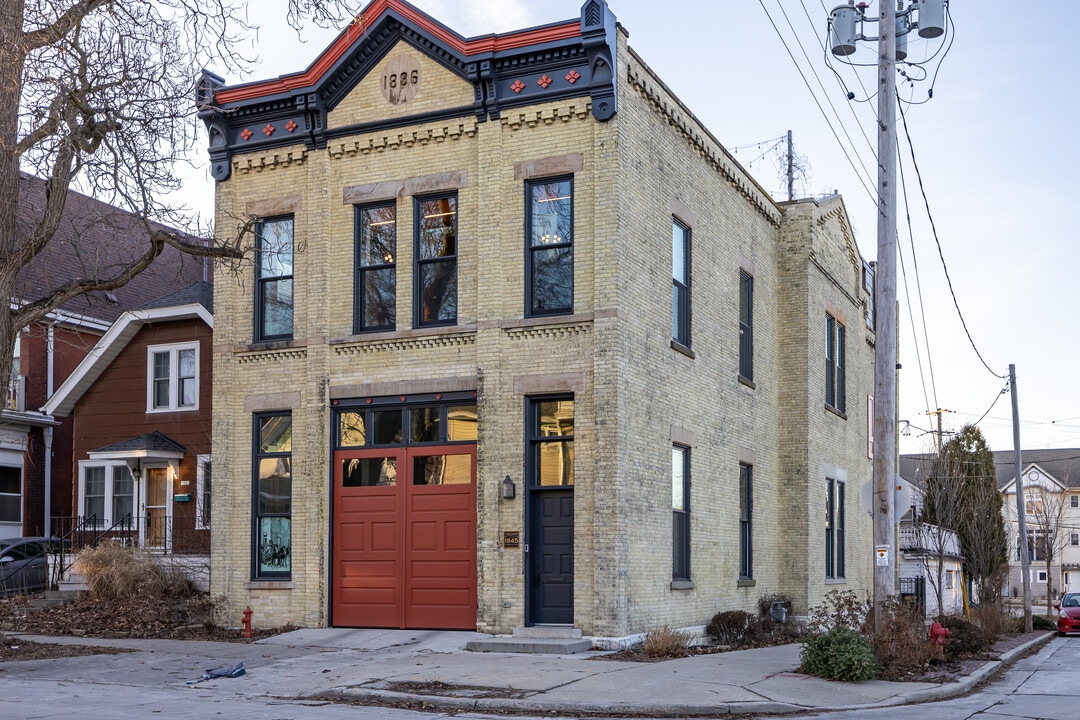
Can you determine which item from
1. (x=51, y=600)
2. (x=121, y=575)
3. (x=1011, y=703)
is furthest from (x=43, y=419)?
(x=1011, y=703)

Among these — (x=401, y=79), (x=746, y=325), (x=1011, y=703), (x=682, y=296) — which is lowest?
(x=1011, y=703)

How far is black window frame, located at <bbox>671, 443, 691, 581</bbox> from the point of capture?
20.5 m

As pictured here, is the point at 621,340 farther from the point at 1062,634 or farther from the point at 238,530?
the point at 1062,634

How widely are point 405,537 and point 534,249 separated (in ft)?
17.1

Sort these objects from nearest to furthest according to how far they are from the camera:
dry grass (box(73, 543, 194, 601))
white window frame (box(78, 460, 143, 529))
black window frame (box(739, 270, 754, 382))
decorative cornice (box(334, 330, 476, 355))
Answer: decorative cornice (box(334, 330, 476, 355)) → dry grass (box(73, 543, 194, 601)) → black window frame (box(739, 270, 754, 382)) → white window frame (box(78, 460, 143, 529))

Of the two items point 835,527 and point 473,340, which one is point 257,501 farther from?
point 835,527

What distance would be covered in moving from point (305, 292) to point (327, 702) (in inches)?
354

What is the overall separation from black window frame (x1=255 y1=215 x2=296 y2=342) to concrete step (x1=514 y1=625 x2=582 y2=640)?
689 cm

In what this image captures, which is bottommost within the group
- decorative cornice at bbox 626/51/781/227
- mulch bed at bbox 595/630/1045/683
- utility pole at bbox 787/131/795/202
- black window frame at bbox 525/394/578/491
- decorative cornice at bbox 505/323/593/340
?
mulch bed at bbox 595/630/1045/683

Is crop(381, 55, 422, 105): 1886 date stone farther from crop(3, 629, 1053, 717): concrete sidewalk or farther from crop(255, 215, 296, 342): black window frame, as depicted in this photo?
crop(3, 629, 1053, 717): concrete sidewalk

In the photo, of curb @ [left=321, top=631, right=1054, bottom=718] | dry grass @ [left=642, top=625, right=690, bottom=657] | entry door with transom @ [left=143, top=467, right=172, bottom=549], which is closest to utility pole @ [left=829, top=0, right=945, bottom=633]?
curb @ [left=321, top=631, right=1054, bottom=718]

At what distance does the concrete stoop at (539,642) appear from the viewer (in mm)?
17247

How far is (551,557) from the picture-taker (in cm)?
1858

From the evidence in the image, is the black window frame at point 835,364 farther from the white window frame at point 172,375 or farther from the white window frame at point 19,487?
the white window frame at point 19,487
